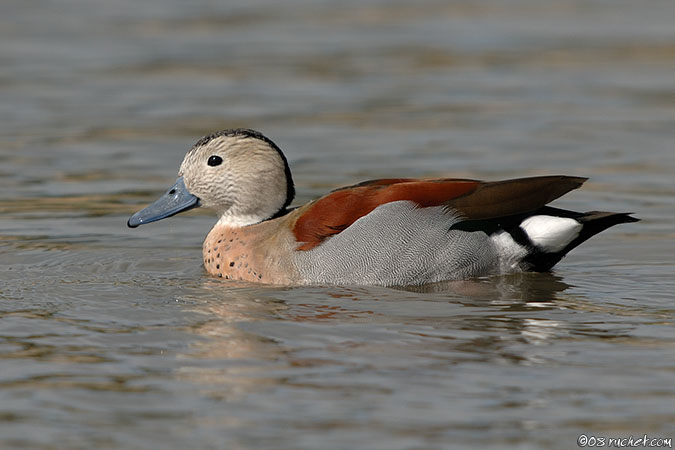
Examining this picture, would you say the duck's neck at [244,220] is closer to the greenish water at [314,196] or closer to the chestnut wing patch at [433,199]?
the greenish water at [314,196]

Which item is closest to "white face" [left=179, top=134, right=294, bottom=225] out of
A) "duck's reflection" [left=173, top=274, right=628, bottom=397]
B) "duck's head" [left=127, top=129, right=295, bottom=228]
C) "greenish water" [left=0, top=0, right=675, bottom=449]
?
"duck's head" [left=127, top=129, right=295, bottom=228]

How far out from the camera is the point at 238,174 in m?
9.16

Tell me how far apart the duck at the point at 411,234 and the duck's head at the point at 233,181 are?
4 centimetres

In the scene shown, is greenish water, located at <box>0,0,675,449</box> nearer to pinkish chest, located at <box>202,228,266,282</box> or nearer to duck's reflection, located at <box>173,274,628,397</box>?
duck's reflection, located at <box>173,274,628,397</box>

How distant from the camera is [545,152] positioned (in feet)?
42.7

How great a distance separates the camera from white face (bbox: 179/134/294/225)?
9.12 meters

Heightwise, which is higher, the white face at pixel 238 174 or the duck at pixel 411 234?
the white face at pixel 238 174

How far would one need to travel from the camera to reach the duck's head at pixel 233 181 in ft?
29.9

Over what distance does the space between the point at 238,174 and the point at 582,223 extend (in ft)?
7.85

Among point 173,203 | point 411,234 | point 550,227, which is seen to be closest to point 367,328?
point 411,234

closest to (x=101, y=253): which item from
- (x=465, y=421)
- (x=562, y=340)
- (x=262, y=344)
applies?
(x=262, y=344)

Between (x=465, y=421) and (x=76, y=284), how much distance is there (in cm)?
364

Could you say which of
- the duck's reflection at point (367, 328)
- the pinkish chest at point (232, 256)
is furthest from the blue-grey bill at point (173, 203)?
the duck's reflection at point (367, 328)

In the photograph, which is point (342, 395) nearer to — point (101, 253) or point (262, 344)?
point (262, 344)
